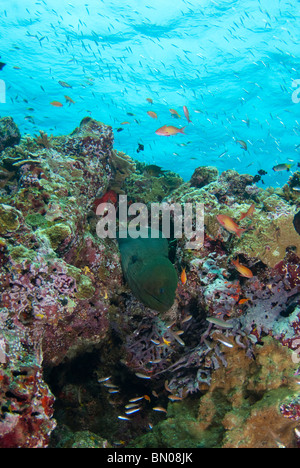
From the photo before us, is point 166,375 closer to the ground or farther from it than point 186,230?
closer to the ground

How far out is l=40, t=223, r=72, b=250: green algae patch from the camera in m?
3.46

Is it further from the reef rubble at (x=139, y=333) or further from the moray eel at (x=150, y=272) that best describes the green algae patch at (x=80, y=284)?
the moray eel at (x=150, y=272)

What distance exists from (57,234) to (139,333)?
2.19 metres

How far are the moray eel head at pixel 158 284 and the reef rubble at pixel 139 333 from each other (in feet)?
1.67

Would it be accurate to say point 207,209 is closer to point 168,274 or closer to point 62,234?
point 168,274

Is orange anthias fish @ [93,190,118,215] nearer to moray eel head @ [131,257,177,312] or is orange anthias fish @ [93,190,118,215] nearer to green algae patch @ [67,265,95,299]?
moray eel head @ [131,257,177,312]

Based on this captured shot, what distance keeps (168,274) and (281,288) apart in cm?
170

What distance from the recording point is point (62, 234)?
351 cm

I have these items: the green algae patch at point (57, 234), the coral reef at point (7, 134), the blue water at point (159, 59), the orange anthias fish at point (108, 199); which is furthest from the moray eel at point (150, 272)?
the blue water at point (159, 59)

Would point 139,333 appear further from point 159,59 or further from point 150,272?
point 159,59

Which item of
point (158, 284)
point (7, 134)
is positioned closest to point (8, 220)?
point (158, 284)

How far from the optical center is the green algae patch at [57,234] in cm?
346

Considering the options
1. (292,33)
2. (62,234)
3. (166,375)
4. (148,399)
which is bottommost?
(148,399)
